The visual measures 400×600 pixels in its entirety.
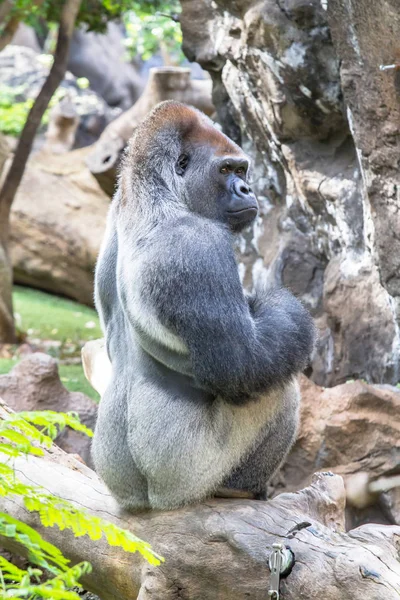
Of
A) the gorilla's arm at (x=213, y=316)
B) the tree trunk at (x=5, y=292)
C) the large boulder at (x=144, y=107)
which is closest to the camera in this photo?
the gorilla's arm at (x=213, y=316)

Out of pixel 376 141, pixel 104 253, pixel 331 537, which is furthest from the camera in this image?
pixel 376 141

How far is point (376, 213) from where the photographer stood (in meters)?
4.04

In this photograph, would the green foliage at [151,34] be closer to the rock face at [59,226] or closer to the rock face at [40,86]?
the rock face at [40,86]

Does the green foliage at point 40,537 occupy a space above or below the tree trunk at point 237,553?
above

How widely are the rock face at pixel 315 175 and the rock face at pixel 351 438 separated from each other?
1.61 feet

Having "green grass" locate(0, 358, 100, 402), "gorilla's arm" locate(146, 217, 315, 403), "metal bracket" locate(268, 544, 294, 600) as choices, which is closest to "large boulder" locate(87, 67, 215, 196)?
"green grass" locate(0, 358, 100, 402)

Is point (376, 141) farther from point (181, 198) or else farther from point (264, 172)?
point (264, 172)

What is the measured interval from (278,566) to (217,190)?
51.0 inches

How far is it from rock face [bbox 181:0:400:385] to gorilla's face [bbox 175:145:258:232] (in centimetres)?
132

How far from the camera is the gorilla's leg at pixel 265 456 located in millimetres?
2791

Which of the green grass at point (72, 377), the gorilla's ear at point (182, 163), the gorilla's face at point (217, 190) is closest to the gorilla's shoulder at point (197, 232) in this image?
the gorilla's face at point (217, 190)

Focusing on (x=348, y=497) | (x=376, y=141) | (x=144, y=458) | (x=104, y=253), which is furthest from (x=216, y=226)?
(x=348, y=497)

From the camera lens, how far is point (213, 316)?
99.0 inches

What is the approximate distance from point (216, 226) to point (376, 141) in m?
1.56
